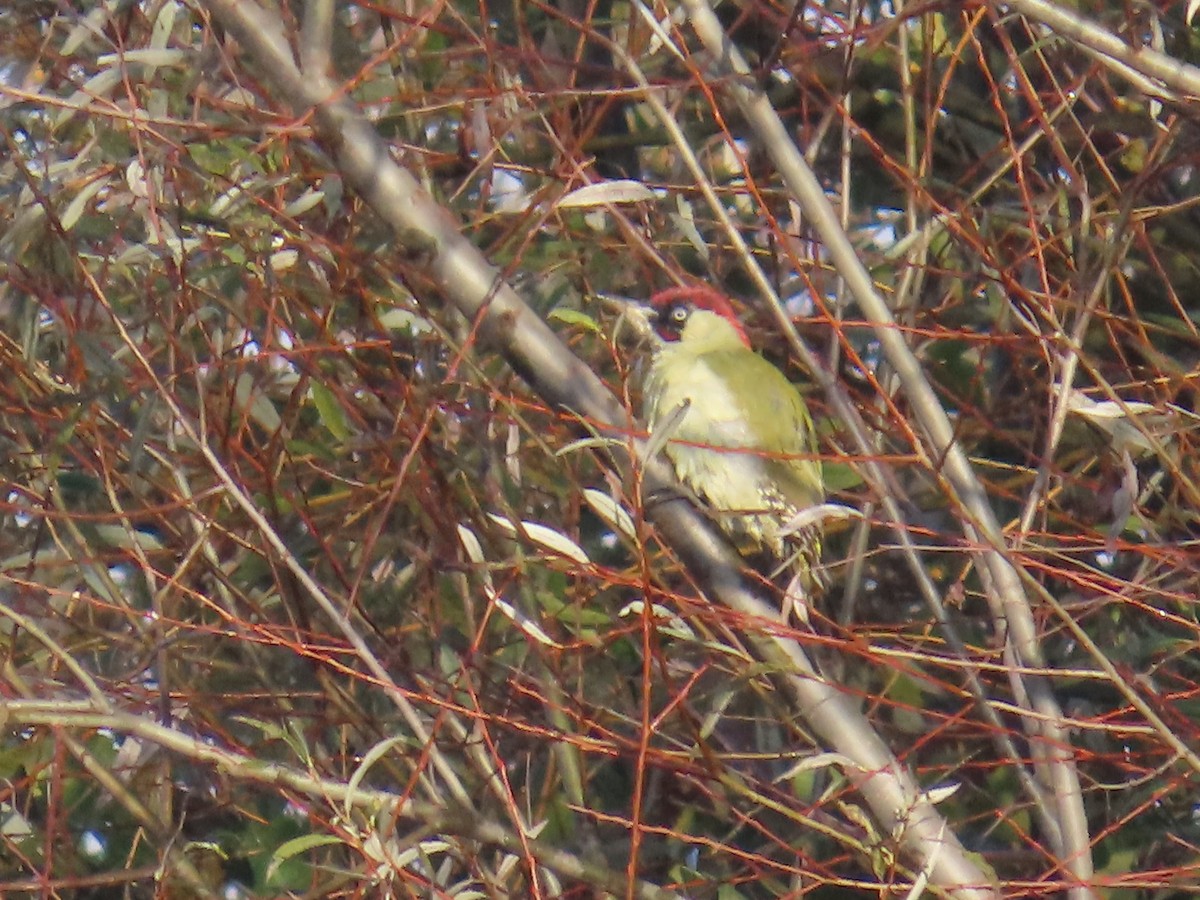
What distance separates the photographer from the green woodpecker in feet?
13.9

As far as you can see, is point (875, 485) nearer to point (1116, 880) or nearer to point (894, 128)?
point (1116, 880)

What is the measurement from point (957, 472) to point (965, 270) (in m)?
1.65

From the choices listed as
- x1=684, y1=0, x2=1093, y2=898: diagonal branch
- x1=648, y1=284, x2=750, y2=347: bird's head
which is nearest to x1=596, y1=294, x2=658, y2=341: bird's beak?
x1=648, y1=284, x2=750, y2=347: bird's head

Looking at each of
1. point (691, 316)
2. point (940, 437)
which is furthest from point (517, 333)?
point (691, 316)

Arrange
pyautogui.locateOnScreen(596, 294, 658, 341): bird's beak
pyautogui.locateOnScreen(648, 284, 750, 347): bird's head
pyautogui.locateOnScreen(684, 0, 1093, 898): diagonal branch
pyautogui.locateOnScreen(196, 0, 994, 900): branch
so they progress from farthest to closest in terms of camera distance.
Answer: pyautogui.locateOnScreen(648, 284, 750, 347): bird's head → pyautogui.locateOnScreen(596, 294, 658, 341): bird's beak → pyautogui.locateOnScreen(684, 0, 1093, 898): diagonal branch → pyautogui.locateOnScreen(196, 0, 994, 900): branch

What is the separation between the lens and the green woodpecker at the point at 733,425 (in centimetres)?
424

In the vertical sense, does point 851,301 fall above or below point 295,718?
above

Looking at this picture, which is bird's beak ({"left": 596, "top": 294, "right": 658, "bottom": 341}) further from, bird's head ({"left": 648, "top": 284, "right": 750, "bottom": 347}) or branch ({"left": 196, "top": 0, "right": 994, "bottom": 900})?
branch ({"left": 196, "top": 0, "right": 994, "bottom": 900})

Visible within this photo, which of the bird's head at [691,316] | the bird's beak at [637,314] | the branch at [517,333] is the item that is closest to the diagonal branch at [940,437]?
the branch at [517,333]

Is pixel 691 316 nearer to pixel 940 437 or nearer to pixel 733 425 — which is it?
pixel 733 425

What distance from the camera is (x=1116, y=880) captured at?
9.07 ft

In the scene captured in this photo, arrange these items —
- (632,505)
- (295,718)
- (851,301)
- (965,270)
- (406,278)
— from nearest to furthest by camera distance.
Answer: (632,505)
(406,278)
(295,718)
(851,301)
(965,270)

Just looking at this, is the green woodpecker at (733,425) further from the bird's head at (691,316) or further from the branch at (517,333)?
the branch at (517,333)

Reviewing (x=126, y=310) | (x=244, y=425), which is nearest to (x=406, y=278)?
(x=244, y=425)
